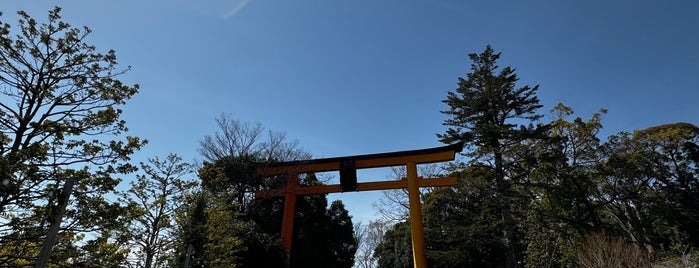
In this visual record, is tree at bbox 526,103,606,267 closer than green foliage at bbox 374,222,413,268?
Yes

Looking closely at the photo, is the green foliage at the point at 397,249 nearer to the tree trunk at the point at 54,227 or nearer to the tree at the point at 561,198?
the tree at the point at 561,198

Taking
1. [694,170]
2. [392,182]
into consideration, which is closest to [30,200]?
[392,182]

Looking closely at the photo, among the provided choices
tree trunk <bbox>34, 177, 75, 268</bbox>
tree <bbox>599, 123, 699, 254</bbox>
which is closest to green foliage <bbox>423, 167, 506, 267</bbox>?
tree <bbox>599, 123, 699, 254</bbox>

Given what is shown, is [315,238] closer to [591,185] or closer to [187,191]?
[187,191]

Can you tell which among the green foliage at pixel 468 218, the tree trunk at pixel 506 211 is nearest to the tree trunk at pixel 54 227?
the green foliage at pixel 468 218

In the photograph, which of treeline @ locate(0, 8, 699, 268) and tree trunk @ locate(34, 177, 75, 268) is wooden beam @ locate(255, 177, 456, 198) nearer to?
treeline @ locate(0, 8, 699, 268)

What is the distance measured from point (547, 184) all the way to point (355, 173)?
24.5 feet

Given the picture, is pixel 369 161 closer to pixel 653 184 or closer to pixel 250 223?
pixel 250 223

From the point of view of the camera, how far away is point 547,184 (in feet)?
42.5

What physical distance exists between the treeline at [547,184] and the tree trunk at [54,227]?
458 inches

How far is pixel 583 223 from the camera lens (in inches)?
493

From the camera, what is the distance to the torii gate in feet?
47.0

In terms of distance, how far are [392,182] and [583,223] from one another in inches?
281

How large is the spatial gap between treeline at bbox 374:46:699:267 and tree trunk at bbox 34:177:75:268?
11.6 meters
